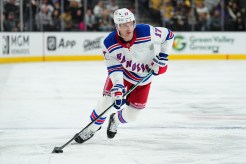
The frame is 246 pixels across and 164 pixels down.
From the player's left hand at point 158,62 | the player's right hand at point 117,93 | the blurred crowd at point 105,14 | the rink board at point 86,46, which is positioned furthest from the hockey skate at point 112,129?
the blurred crowd at point 105,14

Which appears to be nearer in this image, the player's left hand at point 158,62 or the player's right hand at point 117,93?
the player's right hand at point 117,93

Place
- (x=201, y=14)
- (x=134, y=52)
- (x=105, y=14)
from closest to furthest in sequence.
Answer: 1. (x=134, y=52)
2. (x=105, y=14)
3. (x=201, y=14)

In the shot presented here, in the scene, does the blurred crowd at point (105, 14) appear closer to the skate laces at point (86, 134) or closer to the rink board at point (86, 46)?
the rink board at point (86, 46)

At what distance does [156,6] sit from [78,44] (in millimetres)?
2438

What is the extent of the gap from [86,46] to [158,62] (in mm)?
12275

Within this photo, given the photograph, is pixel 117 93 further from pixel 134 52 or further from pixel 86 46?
pixel 86 46

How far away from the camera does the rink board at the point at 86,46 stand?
17.1 meters

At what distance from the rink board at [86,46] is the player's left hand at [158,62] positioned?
11337mm

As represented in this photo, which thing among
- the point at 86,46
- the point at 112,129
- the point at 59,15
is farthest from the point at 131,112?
the point at 86,46

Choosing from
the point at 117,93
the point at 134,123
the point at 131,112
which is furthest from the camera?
the point at 134,123

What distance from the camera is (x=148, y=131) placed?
6562mm

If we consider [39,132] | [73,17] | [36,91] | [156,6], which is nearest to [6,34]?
[73,17]

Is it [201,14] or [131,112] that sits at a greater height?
[131,112]

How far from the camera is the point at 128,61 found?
5723mm
